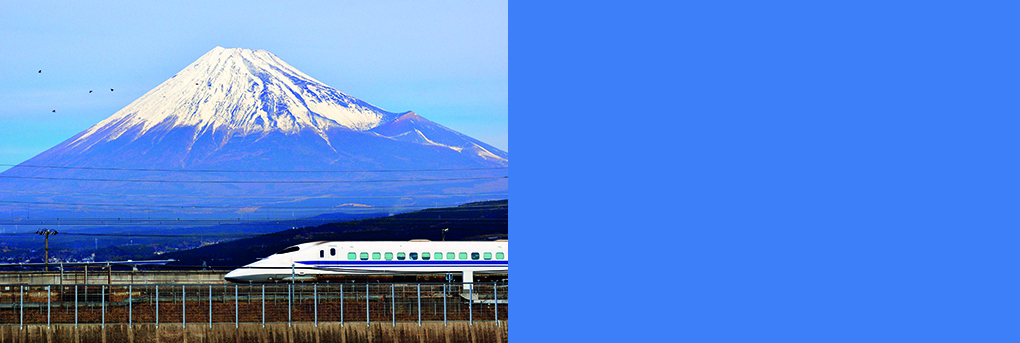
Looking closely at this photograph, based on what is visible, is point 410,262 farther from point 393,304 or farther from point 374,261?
point 393,304

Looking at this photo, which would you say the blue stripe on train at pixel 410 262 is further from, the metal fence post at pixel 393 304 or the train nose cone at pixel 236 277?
the metal fence post at pixel 393 304

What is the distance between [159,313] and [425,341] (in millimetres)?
11940

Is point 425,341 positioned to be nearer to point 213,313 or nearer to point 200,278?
point 213,313

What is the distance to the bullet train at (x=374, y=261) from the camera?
51.0 meters

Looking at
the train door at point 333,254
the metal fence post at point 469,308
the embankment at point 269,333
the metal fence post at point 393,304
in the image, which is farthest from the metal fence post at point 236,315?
the train door at point 333,254

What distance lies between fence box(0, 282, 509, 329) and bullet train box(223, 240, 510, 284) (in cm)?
941

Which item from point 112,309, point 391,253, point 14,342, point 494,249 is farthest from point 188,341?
point 494,249

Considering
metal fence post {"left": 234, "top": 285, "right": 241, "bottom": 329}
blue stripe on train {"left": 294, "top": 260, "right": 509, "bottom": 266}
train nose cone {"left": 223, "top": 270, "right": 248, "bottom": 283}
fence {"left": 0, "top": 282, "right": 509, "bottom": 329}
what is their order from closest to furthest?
metal fence post {"left": 234, "top": 285, "right": 241, "bottom": 329} → fence {"left": 0, "top": 282, "right": 509, "bottom": 329} → train nose cone {"left": 223, "top": 270, "right": 248, "bottom": 283} → blue stripe on train {"left": 294, "top": 260, "right": 509, "bottom": 266}

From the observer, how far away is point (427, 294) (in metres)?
39.9

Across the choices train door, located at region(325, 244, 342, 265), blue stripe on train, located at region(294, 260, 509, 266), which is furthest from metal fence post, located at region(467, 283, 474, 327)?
train door, located at region(325, 244, 342, 265)

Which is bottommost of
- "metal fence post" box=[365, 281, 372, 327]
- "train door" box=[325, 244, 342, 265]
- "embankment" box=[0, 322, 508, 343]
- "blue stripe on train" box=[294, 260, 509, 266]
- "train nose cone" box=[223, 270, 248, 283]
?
"embankment" box=[0, 322, 508, 343]

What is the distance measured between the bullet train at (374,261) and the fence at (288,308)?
9413 millimetres

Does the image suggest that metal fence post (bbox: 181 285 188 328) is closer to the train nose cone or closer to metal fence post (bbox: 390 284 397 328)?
metal fence post (bbox: 390 284 397 328)

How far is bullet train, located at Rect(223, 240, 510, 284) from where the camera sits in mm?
51031
